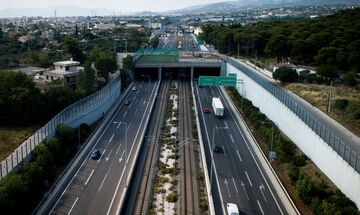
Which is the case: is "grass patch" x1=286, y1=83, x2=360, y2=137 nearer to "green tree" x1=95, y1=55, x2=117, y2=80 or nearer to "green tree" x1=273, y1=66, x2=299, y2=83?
"green tree" x1=273, y1=66, x2=299, y2=83

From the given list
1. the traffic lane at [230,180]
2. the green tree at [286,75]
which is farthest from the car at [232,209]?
the green tree at [286,75]

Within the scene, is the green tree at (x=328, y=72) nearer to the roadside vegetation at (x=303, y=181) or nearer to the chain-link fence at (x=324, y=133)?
the chain-link fence at (x=324, y=133)

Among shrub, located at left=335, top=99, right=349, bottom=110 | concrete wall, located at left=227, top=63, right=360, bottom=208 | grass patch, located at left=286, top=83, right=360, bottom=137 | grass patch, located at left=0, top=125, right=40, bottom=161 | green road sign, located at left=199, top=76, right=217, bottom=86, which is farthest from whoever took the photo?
green road sign, located at left=199, top=76, right=217, bottom=86

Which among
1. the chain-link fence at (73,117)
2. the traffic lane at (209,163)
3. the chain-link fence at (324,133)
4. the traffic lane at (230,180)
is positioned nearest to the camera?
the chain-link fence at (324,133)

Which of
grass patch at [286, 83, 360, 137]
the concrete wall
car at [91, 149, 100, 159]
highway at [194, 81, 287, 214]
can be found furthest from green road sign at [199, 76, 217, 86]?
car at [91, 149, 100, 159]

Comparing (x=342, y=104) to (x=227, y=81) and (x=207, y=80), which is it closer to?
(x=227, y=81)

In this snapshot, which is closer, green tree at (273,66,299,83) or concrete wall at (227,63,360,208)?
concrete wall at (227,63,360,208)

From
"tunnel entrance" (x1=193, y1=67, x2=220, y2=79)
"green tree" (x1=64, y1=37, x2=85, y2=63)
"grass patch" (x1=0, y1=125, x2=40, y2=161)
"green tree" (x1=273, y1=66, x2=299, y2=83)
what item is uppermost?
"green tree" (x1=64, y1=37, x2=85, y2=63)

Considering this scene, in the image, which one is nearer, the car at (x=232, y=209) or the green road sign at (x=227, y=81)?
the car at (x=232, y=209)
